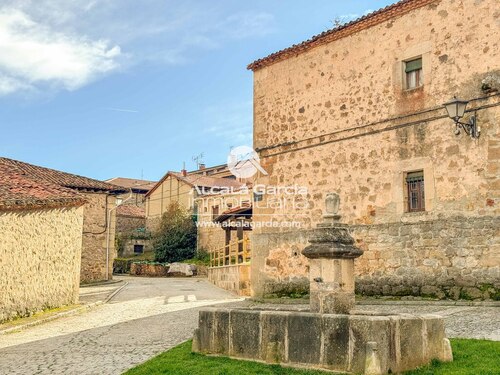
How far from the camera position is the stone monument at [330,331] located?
5441 mm

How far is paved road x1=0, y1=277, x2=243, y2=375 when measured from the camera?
23.0 ft

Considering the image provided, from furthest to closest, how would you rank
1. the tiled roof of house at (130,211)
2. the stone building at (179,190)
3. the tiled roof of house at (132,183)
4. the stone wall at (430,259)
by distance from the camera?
the tiled roof of house at (132,183)
the tiled roof of house at (130,211)
the stone building at (179,190)
the stone wall at (430,259)

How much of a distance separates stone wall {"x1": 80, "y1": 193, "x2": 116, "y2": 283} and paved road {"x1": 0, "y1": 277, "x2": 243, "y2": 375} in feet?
35.7

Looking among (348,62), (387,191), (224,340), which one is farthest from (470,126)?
(224,340)

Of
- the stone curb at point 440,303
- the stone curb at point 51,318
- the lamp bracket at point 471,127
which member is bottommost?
the stone curb at point 51,318

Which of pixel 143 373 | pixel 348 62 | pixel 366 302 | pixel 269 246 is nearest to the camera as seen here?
pixel 143 373

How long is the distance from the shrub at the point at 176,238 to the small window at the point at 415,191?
26841mm

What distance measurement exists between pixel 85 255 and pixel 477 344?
21458 mm

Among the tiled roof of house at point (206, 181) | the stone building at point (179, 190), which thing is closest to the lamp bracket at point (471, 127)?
the stone building at point (179, 190)

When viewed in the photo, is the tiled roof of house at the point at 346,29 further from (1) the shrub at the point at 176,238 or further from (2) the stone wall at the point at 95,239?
(1) the shrub at the point at 176,238

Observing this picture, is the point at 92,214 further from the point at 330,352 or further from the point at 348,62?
the point at 330,352

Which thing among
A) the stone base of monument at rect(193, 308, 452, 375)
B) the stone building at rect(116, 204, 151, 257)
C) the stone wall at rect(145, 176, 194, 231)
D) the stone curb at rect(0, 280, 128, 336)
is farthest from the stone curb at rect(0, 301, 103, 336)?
the stone building at rect(116, 204, 151, 257)

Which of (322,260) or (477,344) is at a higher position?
(322,260)

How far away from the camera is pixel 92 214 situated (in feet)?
84.5
